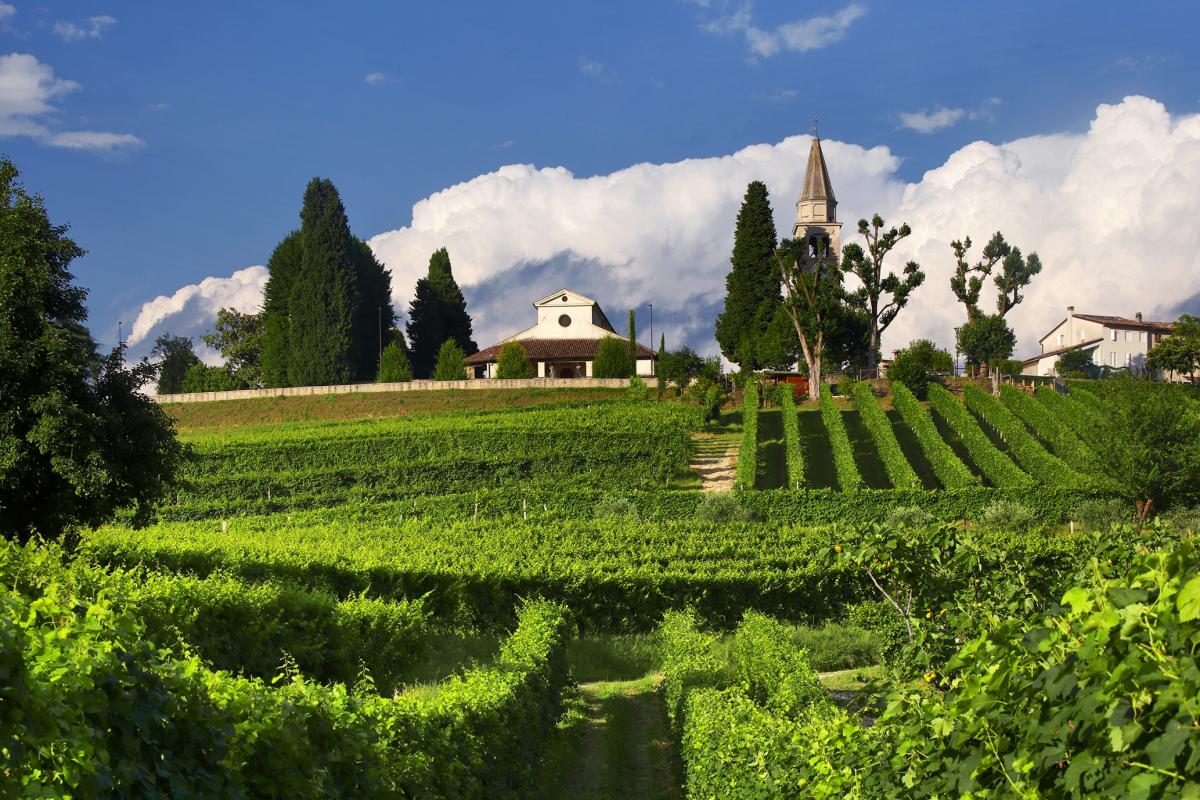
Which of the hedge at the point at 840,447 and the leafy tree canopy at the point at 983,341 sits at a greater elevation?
the leafy tree canopy at the point at 983,341

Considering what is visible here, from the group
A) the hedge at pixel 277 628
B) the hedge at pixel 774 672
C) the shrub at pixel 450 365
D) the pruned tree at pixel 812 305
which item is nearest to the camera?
the hedge at pixel 277 628

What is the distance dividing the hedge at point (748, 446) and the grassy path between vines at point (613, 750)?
869 inches

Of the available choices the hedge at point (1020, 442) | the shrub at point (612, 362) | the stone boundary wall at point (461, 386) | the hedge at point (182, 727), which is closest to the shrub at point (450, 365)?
the stone boundary wall at point (461, 386)

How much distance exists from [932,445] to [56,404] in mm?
34915

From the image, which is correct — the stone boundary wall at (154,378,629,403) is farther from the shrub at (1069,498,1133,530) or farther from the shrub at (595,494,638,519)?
the shrub at (1069,498,1133,530)

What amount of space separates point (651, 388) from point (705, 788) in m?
52.2

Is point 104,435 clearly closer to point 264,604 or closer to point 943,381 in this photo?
point 264,604

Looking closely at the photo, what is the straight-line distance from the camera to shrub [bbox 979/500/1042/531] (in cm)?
3775

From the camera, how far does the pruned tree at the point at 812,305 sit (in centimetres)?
6191

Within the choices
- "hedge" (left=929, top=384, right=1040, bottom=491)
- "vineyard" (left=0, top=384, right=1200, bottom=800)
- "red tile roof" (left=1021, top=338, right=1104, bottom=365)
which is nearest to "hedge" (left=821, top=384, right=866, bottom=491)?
→ "vineyard" (left=0, top=384, right=1200, bottom=800)

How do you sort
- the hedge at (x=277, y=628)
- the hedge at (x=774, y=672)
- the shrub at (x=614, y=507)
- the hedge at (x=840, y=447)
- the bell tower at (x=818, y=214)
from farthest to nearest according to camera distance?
the bell tower at (x=818, y=214)
the hedge at (x=840, y=447)
the shrub at (x=614, y=507)
the hedge at (x=774, y=672)
the hedge at (x=277, y=628)

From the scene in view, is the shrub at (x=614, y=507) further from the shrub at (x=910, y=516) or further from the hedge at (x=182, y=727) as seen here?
the hedge at (x=182, y=727)

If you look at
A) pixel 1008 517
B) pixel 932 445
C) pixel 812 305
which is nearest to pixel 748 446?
pixel 932 445

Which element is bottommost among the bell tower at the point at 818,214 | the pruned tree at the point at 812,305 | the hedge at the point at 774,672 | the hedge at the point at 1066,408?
the hedge at the point at 774,672
